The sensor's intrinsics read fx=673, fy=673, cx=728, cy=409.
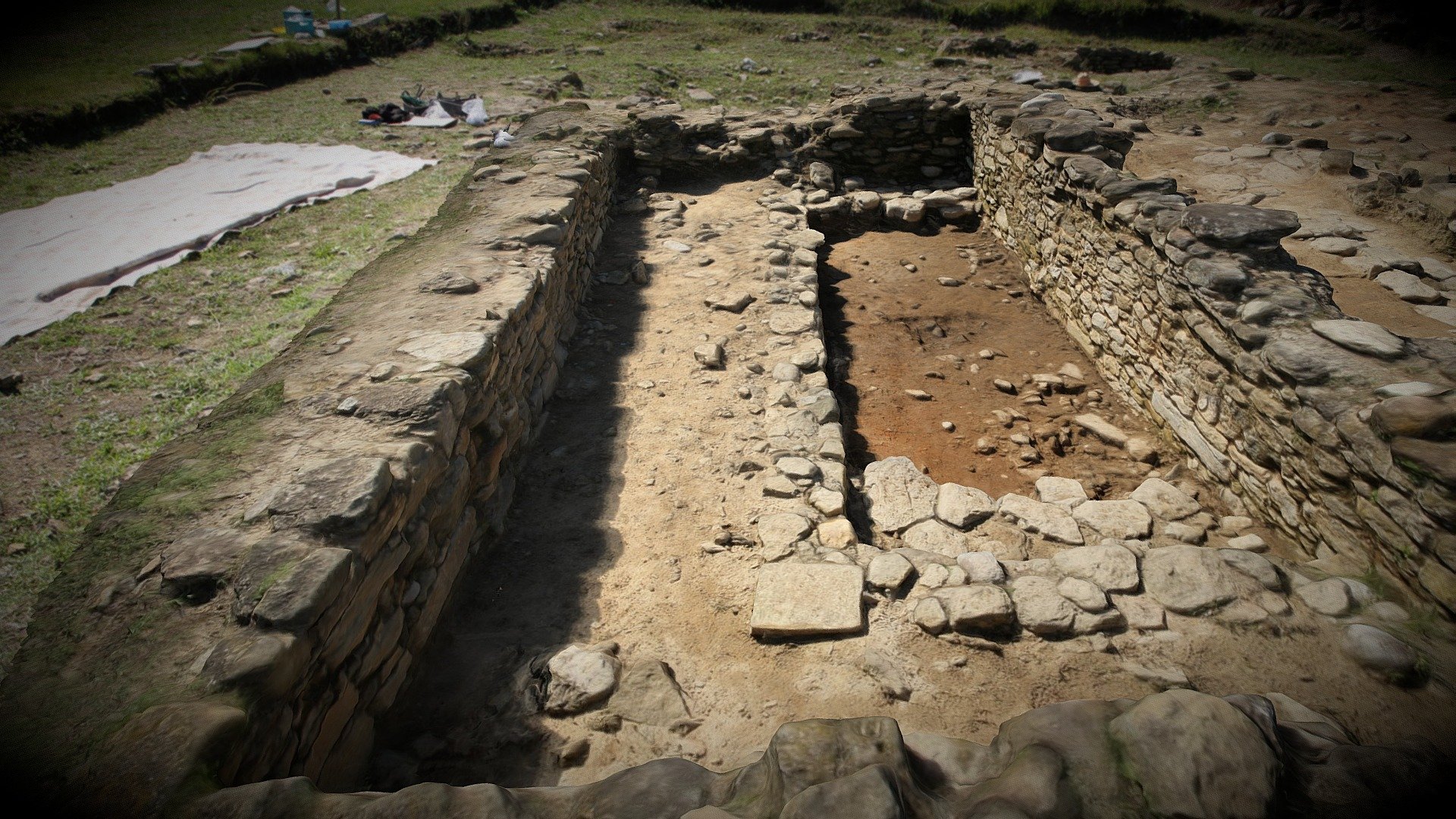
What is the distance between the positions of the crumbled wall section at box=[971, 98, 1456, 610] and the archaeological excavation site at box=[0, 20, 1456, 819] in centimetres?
2

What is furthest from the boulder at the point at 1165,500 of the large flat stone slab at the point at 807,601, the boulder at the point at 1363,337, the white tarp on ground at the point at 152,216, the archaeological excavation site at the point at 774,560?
the white tarp on ground at the point at 152,216

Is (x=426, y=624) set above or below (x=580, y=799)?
below

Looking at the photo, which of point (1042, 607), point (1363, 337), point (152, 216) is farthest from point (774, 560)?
point (152, 216)

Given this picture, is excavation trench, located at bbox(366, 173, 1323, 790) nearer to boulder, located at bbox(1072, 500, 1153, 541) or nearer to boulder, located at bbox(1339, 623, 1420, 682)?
boulder, located at bbox(1339, 623, 1420, 682)

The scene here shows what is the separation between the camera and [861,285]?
258 inches

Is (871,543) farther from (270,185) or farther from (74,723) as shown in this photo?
(270,185)

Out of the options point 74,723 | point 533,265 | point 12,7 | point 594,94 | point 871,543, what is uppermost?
point 12,7

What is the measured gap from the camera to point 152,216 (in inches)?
249

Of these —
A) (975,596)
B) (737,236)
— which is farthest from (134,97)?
(975,596)

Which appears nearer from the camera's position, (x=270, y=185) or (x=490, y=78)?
(x=270, y=185)

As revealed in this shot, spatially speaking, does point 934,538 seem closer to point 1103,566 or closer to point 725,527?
point 1103,566

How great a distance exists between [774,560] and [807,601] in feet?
1.11

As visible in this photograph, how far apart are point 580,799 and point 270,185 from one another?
7984 millimetres

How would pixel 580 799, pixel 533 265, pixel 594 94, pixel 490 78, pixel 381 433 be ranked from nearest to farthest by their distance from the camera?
1. pixel 580 799
2. pixel 381 433
3. pixel 533 265
4. pixel 594 94
5. pixel 490 78
